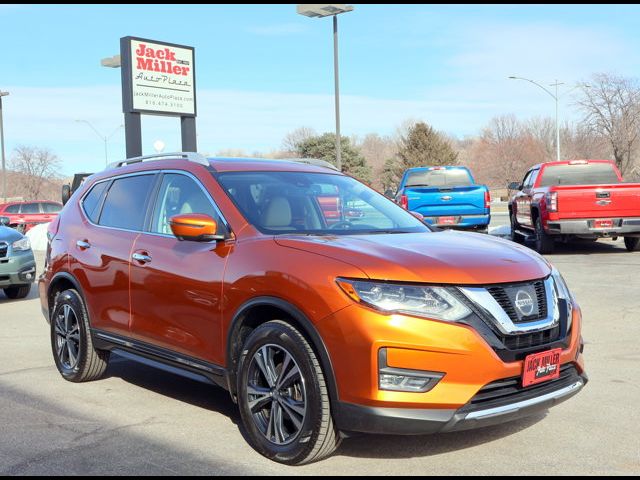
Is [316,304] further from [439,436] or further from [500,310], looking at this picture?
[439,436]

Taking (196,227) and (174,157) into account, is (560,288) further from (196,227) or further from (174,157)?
(174,157)

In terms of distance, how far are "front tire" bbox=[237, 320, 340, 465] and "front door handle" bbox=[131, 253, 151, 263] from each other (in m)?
1.24

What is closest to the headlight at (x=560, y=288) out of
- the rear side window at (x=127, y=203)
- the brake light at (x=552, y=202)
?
the rear side window at (x=127, y=203)

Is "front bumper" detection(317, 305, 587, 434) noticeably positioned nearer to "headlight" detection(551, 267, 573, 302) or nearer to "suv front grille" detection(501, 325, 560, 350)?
"suv front grille" detection(501, 325, 560, 350)

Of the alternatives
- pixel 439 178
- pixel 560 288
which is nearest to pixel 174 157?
pixel 560 288

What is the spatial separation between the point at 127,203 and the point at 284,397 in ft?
7.99

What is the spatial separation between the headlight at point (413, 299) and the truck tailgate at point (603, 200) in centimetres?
1067

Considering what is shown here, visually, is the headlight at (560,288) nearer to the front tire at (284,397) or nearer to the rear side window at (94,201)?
the front tire at (284,397)

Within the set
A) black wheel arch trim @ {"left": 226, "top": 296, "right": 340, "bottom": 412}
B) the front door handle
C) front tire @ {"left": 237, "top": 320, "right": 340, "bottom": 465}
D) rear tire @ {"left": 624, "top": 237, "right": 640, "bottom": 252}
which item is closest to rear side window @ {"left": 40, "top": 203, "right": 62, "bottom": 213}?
rear tire @ {"left": 624, "top": 237, "right": 640, "bottom": 252}

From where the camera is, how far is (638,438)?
4402 mm

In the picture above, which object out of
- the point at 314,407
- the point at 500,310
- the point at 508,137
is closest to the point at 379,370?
the point at 314,407

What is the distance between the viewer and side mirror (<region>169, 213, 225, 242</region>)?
14.7 feet

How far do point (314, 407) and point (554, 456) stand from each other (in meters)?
1.40

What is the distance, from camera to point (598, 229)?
1359 cm
